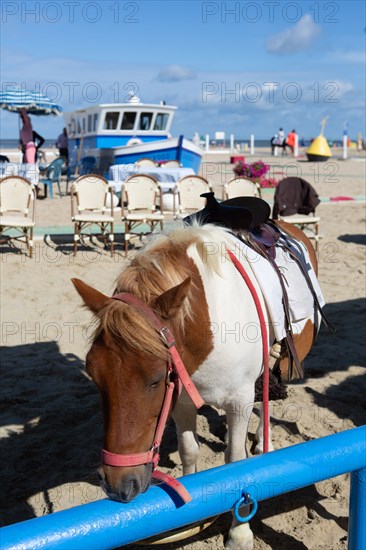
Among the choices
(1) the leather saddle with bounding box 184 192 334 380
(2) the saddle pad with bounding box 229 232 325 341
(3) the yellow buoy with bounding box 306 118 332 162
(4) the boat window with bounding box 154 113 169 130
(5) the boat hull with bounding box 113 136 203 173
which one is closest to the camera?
(2) the saddle pad with bounding box 229 232 325 341

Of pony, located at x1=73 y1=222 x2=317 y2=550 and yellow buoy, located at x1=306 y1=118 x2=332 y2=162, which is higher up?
yellow buoy, located at x1=306 y1=118 x2=332 y2=162

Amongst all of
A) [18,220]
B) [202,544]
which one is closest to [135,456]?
[202,544]

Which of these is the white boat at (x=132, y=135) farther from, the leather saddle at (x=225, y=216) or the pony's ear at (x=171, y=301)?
the pony's ear at (x=171, y=301)

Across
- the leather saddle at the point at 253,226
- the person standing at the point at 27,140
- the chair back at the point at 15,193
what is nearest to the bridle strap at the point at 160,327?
the leather saddle at the point at 253,226

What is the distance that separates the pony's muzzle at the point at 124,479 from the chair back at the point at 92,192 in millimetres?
8425

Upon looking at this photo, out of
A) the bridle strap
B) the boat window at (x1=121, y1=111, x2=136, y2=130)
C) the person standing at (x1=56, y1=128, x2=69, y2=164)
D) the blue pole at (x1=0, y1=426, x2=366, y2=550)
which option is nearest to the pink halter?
the bridle strap

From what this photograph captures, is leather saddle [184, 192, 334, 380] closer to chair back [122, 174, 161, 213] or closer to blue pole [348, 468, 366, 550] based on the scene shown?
blue pole [348, 468, 366, 550]

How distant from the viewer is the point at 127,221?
9516mm

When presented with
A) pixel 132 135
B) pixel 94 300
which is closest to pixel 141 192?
pixel 94 300

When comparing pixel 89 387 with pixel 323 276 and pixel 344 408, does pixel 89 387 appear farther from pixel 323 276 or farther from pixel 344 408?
pixel 323 276

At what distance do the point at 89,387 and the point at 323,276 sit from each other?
14.7 ft

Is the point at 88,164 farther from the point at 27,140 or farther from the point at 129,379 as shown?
the point at 129,379

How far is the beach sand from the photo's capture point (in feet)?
9.73

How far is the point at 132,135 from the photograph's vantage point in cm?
2055
